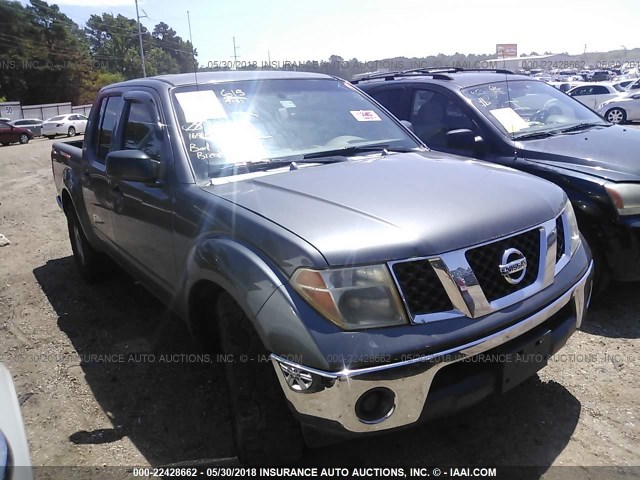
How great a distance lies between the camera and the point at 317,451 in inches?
101

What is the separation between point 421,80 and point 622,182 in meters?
2.31

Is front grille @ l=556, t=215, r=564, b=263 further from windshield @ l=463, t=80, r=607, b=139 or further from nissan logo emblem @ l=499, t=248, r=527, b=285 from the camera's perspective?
windshield @ l=463, t=80, r=607, b=139

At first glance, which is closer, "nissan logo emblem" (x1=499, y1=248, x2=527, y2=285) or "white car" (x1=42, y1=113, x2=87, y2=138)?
"nissan logo emblem" (x1=499, y1=248, x2=527, y2=285)

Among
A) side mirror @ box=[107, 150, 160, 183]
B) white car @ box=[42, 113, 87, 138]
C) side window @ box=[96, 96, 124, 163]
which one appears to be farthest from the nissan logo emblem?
white car @ box=[42, 113, 87, 138]

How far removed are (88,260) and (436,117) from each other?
3553 mm

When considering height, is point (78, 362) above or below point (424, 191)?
below

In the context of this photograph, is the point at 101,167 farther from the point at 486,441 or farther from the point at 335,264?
the point at 486,441

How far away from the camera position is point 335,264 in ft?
6.46

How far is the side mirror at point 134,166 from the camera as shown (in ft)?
9.27

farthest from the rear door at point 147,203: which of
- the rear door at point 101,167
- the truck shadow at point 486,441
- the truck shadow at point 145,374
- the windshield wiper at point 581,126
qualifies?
the windshield wiper at point 581,126

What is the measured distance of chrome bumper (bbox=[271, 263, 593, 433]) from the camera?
6.18 ft

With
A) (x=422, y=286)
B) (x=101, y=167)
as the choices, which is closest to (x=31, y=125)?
(x=101, y=167)

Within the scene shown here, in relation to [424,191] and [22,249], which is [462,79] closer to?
[424,191]

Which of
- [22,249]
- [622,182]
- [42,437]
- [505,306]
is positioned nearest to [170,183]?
[42,437]
